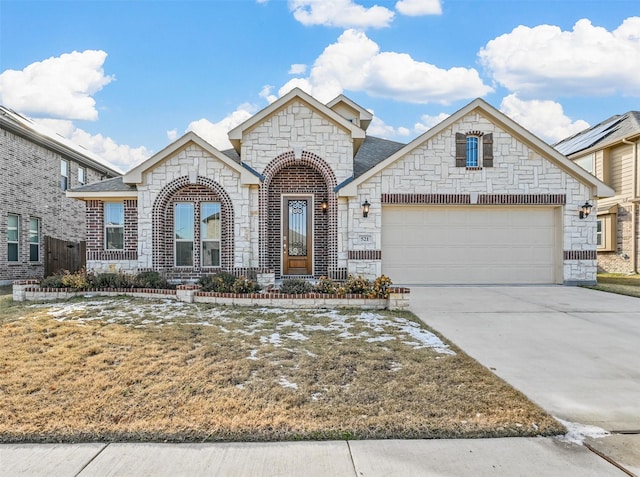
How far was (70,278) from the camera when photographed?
9711 millimetres

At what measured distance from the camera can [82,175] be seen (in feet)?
63.0

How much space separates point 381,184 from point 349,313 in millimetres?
5189

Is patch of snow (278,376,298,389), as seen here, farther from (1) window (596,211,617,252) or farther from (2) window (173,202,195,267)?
(1) window (596,211,617,252)

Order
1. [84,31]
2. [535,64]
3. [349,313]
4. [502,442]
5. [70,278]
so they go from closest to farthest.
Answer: [502,442], [349,313], [70,278], [84,31], [535,64]

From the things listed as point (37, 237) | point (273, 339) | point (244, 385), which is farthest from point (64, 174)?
point (244, 385)

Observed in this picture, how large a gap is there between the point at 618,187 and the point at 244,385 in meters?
19.4

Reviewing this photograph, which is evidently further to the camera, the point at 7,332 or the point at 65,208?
the point at 65,208

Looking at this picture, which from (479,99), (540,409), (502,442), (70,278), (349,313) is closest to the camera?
(502,442)

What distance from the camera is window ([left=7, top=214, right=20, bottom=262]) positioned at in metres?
14.7

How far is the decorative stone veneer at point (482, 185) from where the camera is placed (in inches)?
460

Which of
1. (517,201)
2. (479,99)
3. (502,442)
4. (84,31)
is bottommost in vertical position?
(502,442)

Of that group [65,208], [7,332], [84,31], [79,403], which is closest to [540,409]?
[79,403]

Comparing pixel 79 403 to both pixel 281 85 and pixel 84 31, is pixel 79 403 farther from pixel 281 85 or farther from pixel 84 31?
pixel 281 85

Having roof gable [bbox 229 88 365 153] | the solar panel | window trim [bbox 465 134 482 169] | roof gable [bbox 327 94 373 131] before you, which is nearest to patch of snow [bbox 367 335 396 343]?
roof gable [bbox 229 88 365 153]
